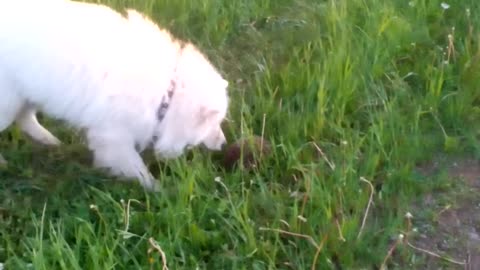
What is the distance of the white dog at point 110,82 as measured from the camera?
3.68m

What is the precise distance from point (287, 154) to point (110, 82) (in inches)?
36.6

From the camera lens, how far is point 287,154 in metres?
3.99

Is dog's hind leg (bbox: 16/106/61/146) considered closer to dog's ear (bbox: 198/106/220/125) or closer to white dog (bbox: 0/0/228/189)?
white dog (bbox: 0/0/228/189)

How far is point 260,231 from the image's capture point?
3.48 meters

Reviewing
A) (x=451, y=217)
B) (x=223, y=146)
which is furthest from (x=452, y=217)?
(x=223, y=146)

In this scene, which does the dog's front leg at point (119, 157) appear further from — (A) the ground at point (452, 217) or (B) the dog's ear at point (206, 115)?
(A) the ground at point (452, 217)

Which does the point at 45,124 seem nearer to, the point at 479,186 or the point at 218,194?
the point at 218,194

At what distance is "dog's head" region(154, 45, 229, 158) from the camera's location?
390 cm

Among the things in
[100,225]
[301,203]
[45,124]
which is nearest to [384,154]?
[301,203]

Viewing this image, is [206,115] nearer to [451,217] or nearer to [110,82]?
[110,82]

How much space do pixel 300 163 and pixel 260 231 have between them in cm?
60

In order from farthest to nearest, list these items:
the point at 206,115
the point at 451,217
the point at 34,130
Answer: the point at 34,130, the point at 206,115, the point at 451,217

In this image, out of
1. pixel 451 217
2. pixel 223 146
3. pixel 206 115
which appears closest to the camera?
pixel 451 217

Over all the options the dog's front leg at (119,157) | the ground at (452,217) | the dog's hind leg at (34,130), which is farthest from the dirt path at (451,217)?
the dog's hind leg at (34,130)
